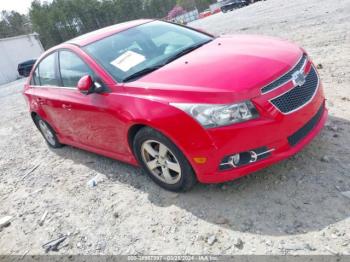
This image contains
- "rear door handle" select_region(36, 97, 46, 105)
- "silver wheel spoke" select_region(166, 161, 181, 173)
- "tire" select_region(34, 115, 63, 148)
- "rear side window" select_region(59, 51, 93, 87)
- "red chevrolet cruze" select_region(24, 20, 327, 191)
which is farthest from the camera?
"tire" select_region(34, 115, 63, 148)

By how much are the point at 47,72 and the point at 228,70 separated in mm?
3009

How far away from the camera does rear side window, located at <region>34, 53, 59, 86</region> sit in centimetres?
479

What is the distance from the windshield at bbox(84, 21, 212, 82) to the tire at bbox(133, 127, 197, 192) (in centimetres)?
69

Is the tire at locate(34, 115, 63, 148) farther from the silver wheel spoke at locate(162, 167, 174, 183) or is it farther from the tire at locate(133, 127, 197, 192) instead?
the silver wheel spoke at locate(162, 167, 174, 183)

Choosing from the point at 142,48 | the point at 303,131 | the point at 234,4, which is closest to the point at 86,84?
the point at 142,48

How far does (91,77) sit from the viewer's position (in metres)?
3.75

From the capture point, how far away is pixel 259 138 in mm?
2861

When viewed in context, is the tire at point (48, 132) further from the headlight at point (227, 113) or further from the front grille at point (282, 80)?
the front grille at point (282, 80)

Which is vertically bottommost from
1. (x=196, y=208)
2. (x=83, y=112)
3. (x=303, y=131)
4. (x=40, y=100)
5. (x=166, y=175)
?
(x=196, y=208)

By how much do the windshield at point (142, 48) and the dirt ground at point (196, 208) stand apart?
1.28 meters

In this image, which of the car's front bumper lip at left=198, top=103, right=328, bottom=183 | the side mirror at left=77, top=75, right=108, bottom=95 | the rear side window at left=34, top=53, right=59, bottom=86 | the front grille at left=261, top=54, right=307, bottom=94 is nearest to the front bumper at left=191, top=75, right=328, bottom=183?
the car's front bumper lip at left=198, top=103, right=328, bottom=183

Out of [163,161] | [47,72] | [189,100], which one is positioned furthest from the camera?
[47,72]

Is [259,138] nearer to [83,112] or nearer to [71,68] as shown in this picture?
[83,112]

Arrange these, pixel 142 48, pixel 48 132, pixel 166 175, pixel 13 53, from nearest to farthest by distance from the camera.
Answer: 1. pixel 166 175
2. pixel 142 48
3. pixel 48 132
4. pixel 13 53
